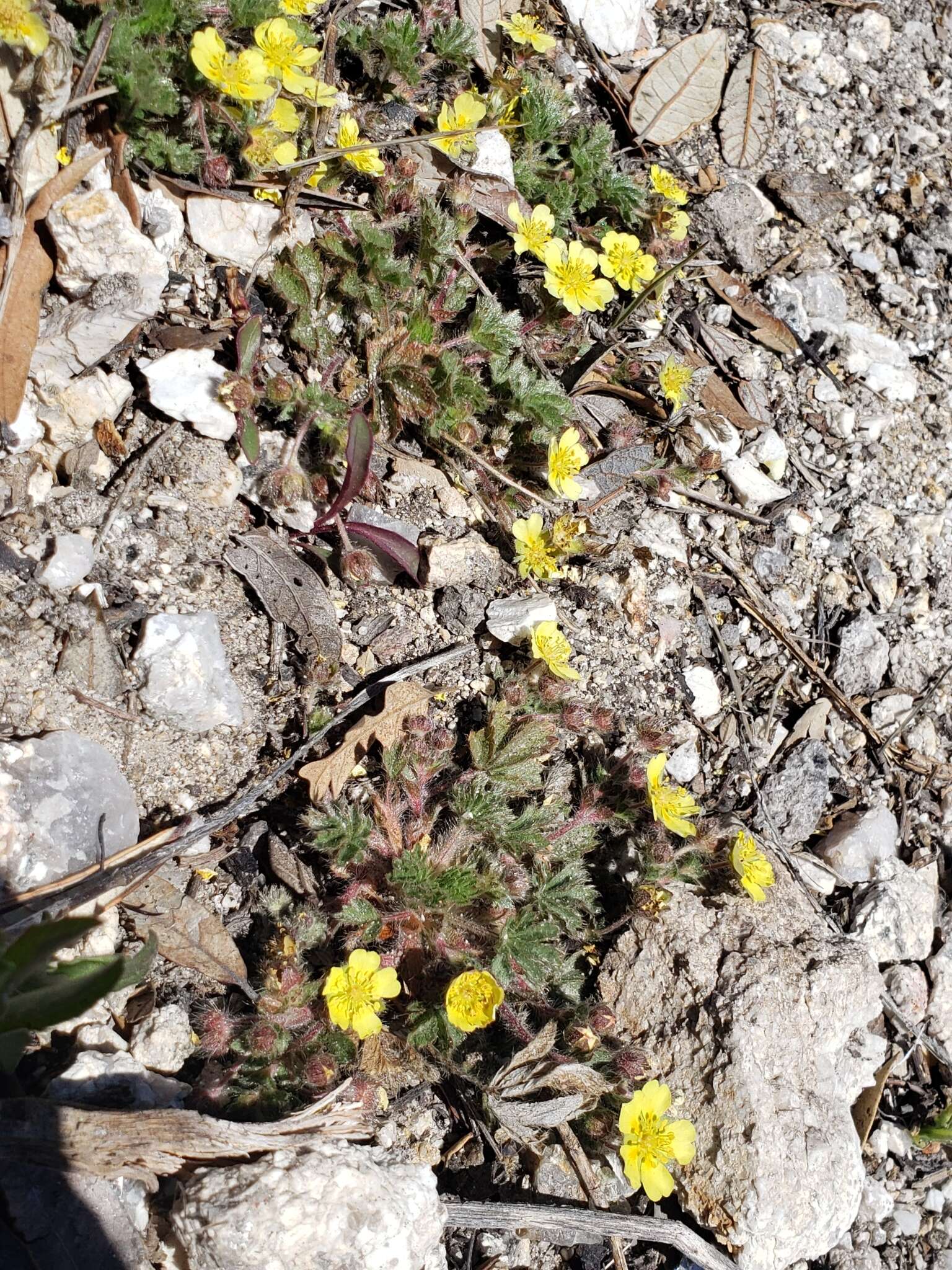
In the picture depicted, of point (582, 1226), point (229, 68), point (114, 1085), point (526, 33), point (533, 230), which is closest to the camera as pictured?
point (114, 1085)

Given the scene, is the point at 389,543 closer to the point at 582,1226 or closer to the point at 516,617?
the point at 516,617

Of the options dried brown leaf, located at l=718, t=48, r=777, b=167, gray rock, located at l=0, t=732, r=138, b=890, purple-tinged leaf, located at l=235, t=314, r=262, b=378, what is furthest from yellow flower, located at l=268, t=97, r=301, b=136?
gray rock, located at l=0, t=732, r=138, b=890

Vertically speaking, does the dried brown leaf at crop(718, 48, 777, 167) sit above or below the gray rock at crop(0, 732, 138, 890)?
above

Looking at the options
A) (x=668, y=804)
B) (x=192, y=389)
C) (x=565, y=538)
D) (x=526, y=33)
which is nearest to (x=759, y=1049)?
(x=668, y=804)

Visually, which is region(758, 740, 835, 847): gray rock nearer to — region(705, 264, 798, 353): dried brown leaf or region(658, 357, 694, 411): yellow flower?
region(658, 357, 694, 411): yellow flower

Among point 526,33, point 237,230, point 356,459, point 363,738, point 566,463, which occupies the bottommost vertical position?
point 363,738
